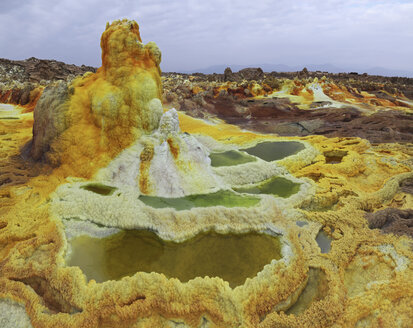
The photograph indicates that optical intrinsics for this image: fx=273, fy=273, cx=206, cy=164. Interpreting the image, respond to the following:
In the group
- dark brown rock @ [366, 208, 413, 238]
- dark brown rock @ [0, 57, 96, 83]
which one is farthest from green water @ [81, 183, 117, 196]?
dark brown rock @ [0, 57, 96, 83]

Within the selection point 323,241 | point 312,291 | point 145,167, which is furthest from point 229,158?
point 312,291

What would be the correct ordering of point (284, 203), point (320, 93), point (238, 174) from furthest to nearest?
point (320, 93) < point (238, 174) < point (284, 203)

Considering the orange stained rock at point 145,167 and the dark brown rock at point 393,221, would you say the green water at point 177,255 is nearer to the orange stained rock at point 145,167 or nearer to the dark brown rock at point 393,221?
the orange stained rock at point 145,167

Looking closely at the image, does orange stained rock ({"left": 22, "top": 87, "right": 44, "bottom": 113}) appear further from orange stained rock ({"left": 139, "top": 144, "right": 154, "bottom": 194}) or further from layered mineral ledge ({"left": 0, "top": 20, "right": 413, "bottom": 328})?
orange stained rock ({"left": 139, "top": 144, "right": 154, "bottom": 194})

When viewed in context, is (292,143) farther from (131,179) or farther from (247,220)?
(131,179)

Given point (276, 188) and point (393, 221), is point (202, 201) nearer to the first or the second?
point (276, 188)

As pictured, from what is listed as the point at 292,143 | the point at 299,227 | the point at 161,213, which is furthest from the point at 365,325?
the point at 292,143
